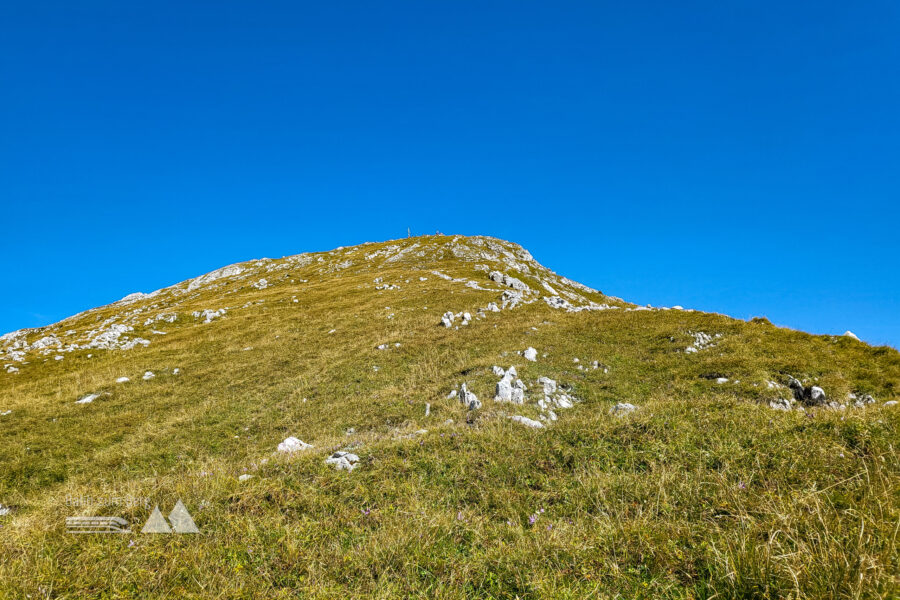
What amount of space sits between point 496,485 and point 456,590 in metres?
3.19

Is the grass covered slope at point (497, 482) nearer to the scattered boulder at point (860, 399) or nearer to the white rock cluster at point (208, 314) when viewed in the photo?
the scattered boulder at point (860, 399)

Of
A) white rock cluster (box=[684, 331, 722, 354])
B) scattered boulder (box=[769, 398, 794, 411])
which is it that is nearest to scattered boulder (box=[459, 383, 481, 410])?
scattered boulder (box=[769, 398, 794, 411])

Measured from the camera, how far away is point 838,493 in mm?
5035

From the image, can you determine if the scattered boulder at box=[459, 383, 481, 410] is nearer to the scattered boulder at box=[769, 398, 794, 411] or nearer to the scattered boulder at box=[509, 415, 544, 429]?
the scattered boulder at box=[509, 415, 544, 429]

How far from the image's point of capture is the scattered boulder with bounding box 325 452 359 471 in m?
8.69

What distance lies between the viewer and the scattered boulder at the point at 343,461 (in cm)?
869

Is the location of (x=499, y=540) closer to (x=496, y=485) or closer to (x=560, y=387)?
(x=496, y=485)

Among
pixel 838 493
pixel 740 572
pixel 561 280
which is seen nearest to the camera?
pixel 740 572

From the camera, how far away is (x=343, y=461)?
8.90 meters

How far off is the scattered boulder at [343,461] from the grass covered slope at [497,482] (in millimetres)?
268

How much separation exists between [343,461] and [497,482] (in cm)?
370

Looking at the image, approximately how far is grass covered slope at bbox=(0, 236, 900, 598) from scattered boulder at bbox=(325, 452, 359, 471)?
268 millimetres

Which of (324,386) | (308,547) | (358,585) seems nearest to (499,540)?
(358,585)

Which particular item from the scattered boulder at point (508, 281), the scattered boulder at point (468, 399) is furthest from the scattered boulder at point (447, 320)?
the scattered boulder at point (508, 281)
